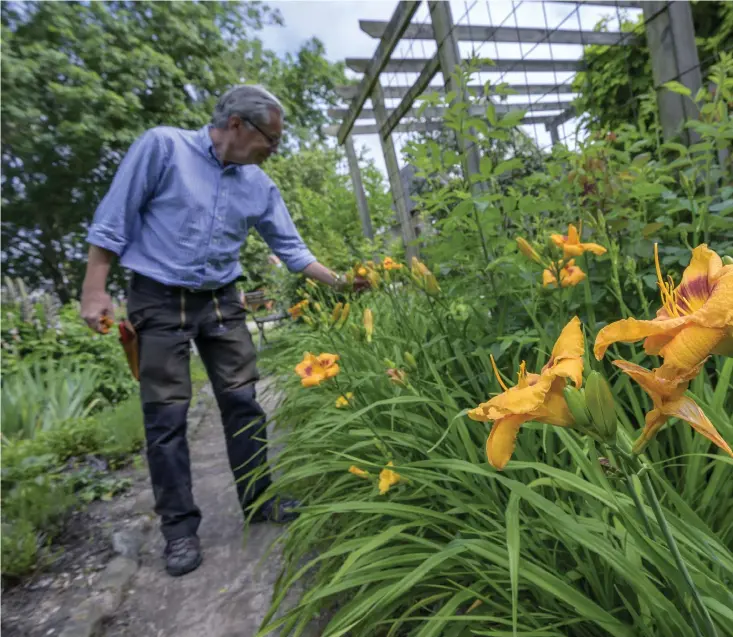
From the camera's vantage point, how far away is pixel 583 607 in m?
0.66

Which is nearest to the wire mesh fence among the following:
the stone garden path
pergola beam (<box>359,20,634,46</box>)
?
pergola beam (<box>359,20,634,46</box>)

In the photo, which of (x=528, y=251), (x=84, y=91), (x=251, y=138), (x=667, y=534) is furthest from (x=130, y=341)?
(x=84, y=91)

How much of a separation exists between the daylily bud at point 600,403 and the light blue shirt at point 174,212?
5.28 ft

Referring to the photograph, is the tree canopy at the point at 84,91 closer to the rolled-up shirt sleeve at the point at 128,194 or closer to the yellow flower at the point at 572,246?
the rolled-up shirt sleeve at the point at 128,194

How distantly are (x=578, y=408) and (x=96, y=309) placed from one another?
169 centimetres

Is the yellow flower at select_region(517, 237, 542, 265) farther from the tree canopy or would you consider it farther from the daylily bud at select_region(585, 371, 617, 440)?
the tree canopy

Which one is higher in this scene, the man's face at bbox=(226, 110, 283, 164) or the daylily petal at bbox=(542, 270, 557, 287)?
the man's face at bbox=(226, 110, 283, 164)

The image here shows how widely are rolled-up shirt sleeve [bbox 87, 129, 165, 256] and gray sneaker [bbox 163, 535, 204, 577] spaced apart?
1.05m

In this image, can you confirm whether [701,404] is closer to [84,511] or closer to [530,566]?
[530,566]

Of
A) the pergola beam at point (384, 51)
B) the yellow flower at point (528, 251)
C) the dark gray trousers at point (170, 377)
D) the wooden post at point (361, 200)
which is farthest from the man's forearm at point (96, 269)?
the wooden post at point (361, 200)

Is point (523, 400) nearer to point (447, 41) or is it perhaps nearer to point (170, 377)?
point (170, 377)

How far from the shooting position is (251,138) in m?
1.80

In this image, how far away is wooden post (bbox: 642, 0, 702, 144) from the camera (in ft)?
5.31

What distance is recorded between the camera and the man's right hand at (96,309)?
1.64 m
